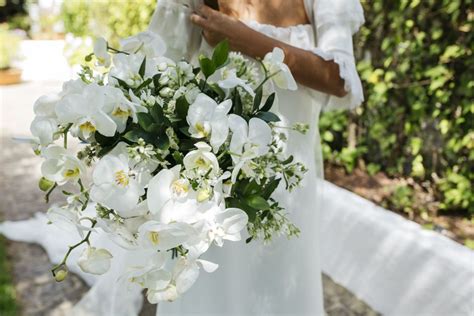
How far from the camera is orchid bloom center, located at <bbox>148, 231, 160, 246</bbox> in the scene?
83 cm

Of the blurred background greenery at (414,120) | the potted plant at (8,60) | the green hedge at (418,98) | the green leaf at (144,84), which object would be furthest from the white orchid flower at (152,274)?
the potted plant at (8,60)

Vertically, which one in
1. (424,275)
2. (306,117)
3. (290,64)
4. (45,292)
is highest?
(290,64)

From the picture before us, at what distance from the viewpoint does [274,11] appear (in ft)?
5.25

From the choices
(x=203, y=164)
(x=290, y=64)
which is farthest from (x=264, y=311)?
(x=203, y=164)

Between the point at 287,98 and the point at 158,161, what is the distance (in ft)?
2.70

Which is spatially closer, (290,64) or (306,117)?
(290,64)

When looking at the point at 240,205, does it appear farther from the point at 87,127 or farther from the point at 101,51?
the point at 101,51

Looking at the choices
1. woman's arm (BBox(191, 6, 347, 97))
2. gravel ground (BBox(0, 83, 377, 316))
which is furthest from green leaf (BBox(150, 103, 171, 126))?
gravel ground (BBox(0, 83, 377, 316))

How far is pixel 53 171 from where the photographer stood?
Answer: 0.94m

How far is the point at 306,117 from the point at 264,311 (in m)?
0.72

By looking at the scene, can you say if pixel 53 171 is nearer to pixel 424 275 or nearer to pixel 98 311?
pixel 98 311

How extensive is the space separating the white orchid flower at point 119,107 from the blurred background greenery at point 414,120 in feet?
8.46

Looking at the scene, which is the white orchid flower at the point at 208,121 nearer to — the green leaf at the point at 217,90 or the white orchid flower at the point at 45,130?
the green leaf at the point at 217,90

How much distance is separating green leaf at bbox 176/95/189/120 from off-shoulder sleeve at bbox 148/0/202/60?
2.54 feet
